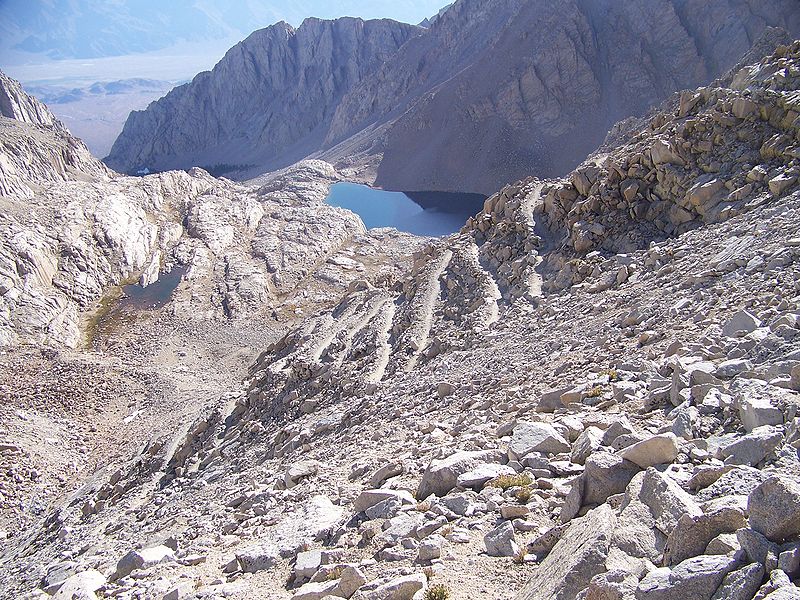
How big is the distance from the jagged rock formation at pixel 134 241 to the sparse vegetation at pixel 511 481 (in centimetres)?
4684

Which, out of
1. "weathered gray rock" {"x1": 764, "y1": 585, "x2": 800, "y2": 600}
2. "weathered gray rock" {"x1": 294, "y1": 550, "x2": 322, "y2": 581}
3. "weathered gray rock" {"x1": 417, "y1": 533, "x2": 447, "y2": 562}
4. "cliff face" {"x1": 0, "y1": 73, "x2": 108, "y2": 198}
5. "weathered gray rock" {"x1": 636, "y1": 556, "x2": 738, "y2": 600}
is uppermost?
"cliff face" {"x1": 0, "y1": 73, "x2": 108, "y2": 198}

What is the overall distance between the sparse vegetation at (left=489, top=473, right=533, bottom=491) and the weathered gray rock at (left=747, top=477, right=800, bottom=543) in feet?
12.2

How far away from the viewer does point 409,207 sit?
10150 centimetres

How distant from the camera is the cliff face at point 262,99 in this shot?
563 ft

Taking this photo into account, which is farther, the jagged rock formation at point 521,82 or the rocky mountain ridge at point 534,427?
the jagged rock formation at point 521,82

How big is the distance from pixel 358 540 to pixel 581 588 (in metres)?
4.08

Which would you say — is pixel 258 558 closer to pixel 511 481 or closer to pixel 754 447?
pixel 511 481

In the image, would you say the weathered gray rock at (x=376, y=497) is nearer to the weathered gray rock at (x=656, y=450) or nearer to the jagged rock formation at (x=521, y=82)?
the weathered gray rock at (x=656, y=450)

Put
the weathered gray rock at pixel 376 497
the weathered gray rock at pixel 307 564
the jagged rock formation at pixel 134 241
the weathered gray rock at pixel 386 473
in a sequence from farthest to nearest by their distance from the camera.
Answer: the jagged rock formation at pixel 134 241 → the weathered gray rock at pixel 386 473 → the weathered gray rock at pixel 376 497 → the weathered gray rock at pixel 307 564

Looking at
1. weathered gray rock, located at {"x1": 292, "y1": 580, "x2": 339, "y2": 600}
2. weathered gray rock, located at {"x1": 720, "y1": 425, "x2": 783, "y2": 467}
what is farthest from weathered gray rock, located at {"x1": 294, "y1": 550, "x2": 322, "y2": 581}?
weathered gray rock, located at {"x1": 720, "y1": 425, "x2": 783, "y2": 467}

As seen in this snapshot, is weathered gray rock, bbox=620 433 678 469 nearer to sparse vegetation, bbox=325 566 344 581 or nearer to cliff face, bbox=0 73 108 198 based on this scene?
sparse vegetation, bbox=325 566 344 581

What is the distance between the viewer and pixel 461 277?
89.4 ft

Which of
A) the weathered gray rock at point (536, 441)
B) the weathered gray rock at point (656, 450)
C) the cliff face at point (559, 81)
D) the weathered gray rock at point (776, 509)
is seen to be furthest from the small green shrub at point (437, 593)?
the cliff face at point (559, 81)

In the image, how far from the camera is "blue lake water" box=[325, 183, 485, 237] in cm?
8944
